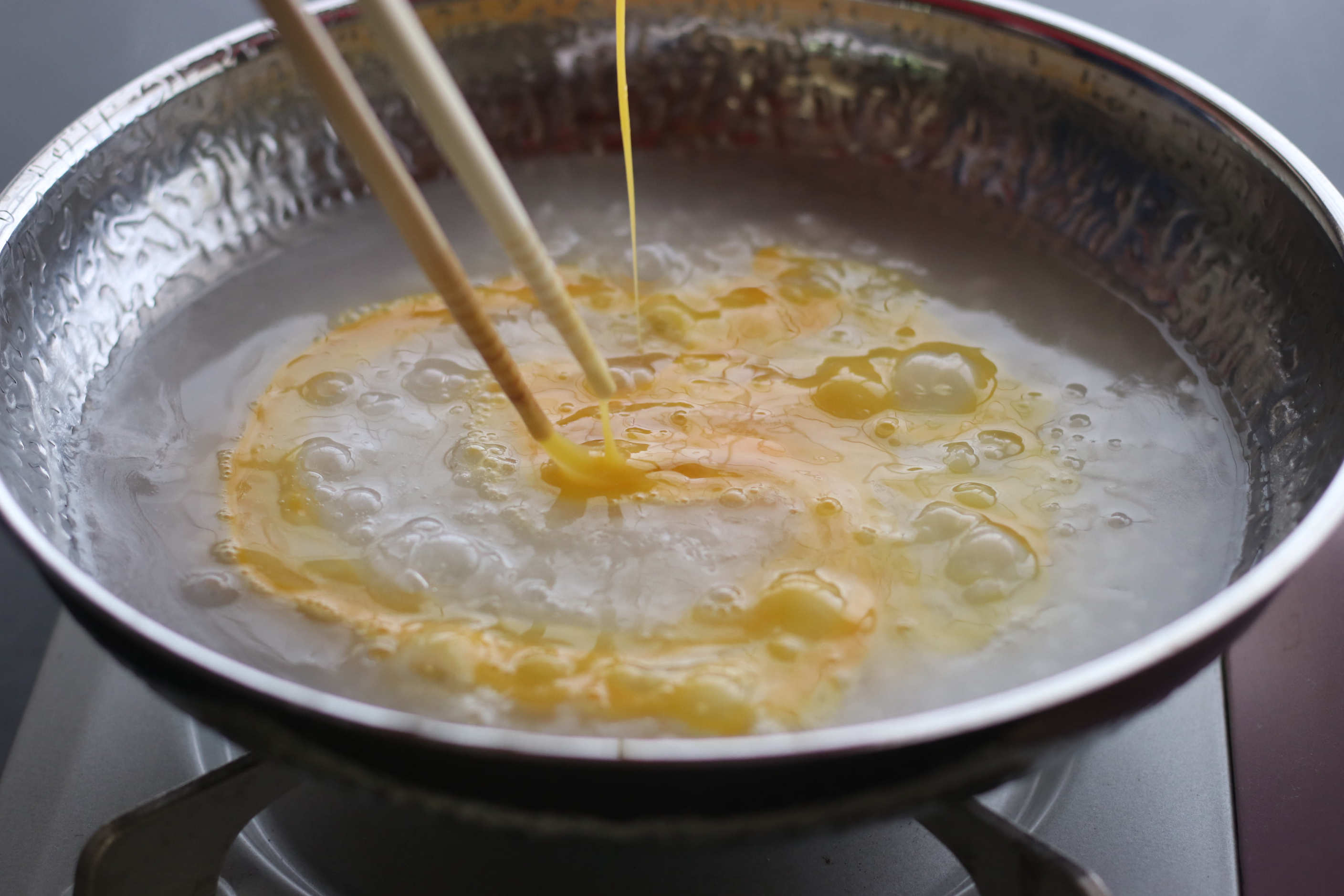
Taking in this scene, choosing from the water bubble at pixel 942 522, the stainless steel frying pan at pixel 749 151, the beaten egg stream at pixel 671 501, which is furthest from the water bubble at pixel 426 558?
the water bubble at pixel 942 522

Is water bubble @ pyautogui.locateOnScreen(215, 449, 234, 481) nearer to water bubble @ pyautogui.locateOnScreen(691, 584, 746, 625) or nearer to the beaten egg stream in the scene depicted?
the beaten egg stream

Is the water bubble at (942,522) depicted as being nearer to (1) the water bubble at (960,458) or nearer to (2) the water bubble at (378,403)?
(1) the water bubble at (960,458)

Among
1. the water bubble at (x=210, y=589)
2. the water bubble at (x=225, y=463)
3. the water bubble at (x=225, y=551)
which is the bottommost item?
the water bubble at (x=210, y=589)

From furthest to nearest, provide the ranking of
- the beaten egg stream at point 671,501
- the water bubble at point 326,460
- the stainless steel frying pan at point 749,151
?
1. the water bubble at point 326,460
2. the beaten egg stream at point 671,501
3. the stainless steel frying pan at point 749,151

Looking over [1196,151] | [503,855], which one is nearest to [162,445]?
[503,855]

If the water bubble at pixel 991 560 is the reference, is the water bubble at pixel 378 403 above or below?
above

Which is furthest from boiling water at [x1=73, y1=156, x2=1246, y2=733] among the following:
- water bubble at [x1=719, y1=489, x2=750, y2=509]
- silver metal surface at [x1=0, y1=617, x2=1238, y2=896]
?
silver metal surface at [x1=0, y1=617, x2=1238, y2=896]
